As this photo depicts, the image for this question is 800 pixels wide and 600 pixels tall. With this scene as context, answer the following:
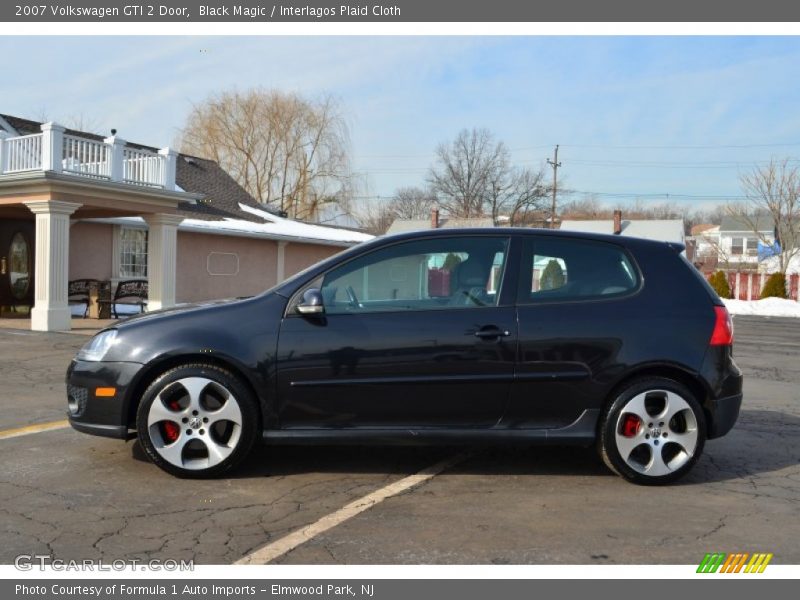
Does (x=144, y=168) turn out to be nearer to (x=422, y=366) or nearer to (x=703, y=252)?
(x=422, y=366)

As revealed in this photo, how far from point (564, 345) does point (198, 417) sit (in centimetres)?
231

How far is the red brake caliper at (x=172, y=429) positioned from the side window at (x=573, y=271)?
2260 millimetres

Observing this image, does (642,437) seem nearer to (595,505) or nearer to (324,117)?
(595,505)

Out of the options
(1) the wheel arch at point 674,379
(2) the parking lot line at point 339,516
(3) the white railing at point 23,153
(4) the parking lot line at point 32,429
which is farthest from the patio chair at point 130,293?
(1) the wheel arch at point 674,379

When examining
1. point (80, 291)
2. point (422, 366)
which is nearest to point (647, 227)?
point (80, 291)

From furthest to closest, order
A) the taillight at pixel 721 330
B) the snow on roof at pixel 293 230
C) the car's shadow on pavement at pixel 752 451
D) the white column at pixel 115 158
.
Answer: the snow on roof at pixel 293 230 → the white column at pixel 115 158 → the car's shadow on pavement at pixel 752 451 → the taillight at pixel 721 330

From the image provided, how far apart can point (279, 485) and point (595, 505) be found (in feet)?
6.18

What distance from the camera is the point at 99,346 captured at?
4.89m

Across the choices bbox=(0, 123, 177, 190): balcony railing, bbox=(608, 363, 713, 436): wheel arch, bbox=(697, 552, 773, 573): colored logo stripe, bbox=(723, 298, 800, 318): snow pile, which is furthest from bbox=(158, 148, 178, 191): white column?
bbox=(723, 298, 800, 318): snow pile

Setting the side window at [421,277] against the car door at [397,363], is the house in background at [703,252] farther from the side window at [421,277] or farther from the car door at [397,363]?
the car door at [397,363]

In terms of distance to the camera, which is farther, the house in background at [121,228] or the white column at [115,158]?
the white column at [115,158]

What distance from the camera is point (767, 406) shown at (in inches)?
314

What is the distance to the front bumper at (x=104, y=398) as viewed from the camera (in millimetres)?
4738
